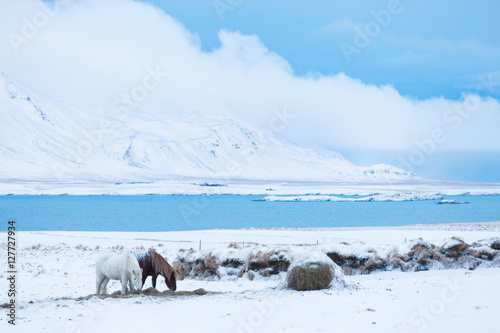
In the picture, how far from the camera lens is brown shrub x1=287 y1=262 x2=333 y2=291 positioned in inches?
463

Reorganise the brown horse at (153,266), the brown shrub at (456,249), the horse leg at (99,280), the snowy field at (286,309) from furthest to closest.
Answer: the brown shrub at (456,249)
the brown horse at (153,266)
the horse leg at (99,280)
the snowy field at (286,309)

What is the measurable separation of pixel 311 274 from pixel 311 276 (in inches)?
1.9

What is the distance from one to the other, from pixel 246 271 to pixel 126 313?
24.0 ft

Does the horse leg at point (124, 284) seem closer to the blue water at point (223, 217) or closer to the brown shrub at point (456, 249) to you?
the brown shrub at point (456, 249)

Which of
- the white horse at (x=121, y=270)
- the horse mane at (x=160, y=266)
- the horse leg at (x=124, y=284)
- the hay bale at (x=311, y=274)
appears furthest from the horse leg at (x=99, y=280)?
the hay bale at (x=311, y=274)

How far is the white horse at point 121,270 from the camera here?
1162 cm

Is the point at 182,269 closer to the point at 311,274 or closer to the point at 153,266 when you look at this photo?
the point at 153,266

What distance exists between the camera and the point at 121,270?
11727 millimetres

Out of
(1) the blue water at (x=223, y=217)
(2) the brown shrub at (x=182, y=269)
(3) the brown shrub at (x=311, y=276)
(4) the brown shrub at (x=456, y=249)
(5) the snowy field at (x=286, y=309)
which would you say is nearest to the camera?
(5) the snowy field at (x=286, y=309)

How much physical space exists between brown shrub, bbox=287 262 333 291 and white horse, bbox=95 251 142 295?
3625mm

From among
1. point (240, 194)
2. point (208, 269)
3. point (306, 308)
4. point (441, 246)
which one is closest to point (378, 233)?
point (441, 246)

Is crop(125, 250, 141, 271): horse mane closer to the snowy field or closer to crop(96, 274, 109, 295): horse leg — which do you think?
the snowy field

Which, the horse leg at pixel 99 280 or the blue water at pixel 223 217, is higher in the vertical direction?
the horse leg at pixel 99 280

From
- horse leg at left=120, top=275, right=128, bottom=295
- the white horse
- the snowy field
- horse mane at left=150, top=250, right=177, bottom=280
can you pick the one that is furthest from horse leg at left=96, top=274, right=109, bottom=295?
horse mane at left=150, top=250, right=177, bottom=280
